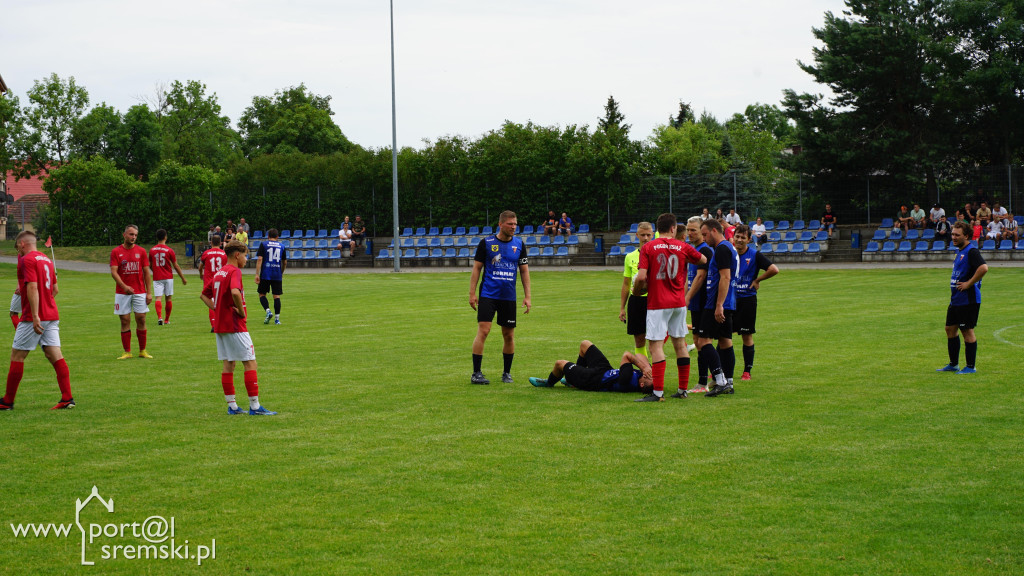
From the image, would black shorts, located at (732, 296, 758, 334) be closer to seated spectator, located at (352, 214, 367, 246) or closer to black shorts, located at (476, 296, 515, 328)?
black shorts, located at (476, 296, 515, 328)

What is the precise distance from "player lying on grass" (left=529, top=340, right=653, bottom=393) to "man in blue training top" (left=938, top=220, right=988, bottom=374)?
13.4 feet

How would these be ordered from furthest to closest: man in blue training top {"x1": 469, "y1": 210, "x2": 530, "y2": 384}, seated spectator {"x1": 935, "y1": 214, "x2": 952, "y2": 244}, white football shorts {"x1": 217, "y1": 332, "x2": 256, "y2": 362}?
seated spectator {"x1": 935, "y1": 214, "x2": 952, "y2": 244} < man in blue training top {"x1": 469, "y1": 210, "x2": 530, "y2": 384} < white football shorts {"x1": 217, "y1": 332, "x2": 256, "y2": 362}

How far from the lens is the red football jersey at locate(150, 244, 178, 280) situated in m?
18.5

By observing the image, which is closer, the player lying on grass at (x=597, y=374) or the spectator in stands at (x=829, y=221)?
the player lying on grass at (x=597, y=374)

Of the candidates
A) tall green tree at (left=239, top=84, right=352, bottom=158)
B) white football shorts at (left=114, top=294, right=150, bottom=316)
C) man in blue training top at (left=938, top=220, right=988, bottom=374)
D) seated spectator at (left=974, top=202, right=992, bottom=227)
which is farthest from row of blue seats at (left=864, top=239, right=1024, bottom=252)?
tall green tree at (left=239, top=84, right=352, bottom=158)

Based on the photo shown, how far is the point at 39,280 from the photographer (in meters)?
9.84

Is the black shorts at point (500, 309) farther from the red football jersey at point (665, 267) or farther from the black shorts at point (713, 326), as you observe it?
the black shorts at point (713, 326)

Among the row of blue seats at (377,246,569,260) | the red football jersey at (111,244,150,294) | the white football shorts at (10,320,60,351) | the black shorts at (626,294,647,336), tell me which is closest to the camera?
the white football shorts at (10,320,60,351)

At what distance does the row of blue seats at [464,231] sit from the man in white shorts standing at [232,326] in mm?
37088

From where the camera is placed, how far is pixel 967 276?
38.5 ft

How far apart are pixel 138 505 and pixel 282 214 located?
4956 centimetres

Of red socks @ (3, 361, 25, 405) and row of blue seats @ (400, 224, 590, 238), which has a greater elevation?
row of blue seats @ (400, 224, 590, 238)

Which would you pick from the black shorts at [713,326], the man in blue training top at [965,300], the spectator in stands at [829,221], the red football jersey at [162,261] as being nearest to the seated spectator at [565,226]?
the spectator in stands at [829,221]

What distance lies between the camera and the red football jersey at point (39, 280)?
32.0 ft
